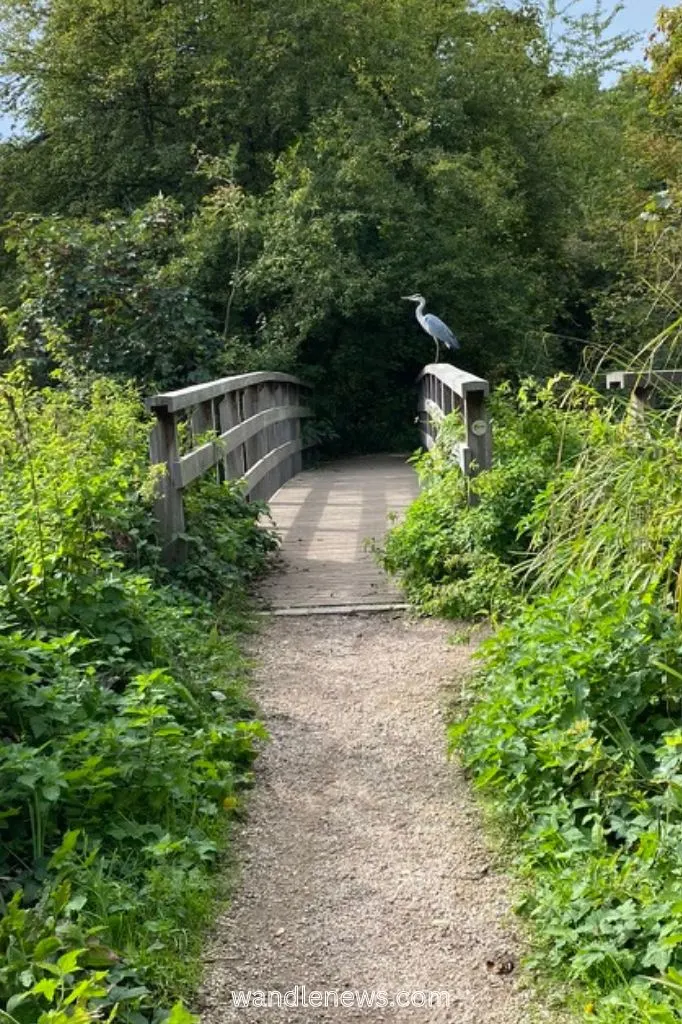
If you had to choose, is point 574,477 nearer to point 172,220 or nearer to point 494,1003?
point 494,1003

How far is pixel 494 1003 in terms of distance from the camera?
251 cm

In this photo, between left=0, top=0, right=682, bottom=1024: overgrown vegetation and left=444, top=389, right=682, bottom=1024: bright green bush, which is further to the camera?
left=0, top=0, right=682, bottom=1024: overgrown vegetation

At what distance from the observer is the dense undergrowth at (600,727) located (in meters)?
2.46

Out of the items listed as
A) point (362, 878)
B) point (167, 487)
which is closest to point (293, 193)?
point (167, 487)

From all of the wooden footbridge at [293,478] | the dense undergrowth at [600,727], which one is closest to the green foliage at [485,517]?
the wooden footbridge at [293,478]

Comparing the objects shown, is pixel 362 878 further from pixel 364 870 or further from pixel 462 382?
pixel 462 382

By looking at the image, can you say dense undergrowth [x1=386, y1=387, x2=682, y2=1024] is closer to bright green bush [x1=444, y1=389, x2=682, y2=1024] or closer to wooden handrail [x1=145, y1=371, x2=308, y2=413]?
bright green bush [x1=444, y1=389, x2=682, y2=1024]

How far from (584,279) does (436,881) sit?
56.1 ft

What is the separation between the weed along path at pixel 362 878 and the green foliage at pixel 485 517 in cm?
65

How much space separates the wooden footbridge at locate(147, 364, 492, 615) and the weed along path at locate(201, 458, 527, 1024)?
129 centimetres

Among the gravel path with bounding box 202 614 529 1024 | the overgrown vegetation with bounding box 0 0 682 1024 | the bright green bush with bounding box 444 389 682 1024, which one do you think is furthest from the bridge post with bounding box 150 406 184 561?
the bright green bush with bounding box 444 389 682 1024

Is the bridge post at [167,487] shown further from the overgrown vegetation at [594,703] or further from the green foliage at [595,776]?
the green foliage at [595,776]

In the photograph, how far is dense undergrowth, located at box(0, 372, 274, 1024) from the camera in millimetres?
2445

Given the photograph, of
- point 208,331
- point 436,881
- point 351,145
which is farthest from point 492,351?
point 436,881
